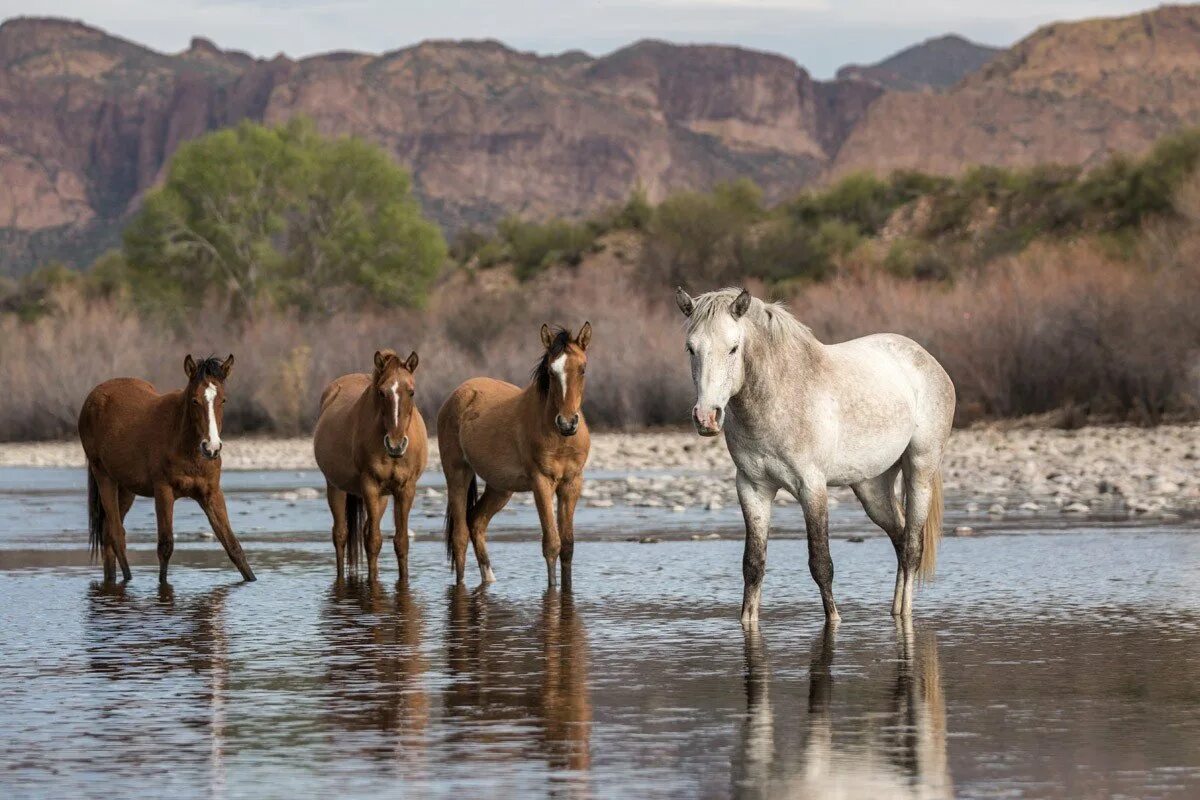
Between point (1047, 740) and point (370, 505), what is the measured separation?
282 inches

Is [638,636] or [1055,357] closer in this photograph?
[638,636]

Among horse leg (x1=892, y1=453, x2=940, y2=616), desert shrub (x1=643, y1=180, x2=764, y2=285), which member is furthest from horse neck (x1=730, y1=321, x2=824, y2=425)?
desert shrub (x1=643, y1=180, x2=764, y2=285)

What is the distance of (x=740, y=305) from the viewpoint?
32.9ft

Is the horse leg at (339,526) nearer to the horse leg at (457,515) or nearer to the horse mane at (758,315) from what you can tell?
the horse leg at (457,515)

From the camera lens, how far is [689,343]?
32.9 ft

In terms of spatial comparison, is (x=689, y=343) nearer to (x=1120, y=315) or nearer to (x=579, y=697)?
(x=579, y=697)

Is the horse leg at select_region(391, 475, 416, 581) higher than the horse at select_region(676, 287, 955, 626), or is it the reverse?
the horse at select_region(676, 287, 955, 626)

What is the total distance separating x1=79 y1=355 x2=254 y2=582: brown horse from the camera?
43.8 ft

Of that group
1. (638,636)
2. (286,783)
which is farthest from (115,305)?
(286,783)

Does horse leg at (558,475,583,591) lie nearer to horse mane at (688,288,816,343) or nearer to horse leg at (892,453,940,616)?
horse leg at (892,453,940,616)

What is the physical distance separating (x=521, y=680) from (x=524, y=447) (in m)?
4.32

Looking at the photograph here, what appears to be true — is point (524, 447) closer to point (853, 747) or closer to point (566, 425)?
point (566, 425)

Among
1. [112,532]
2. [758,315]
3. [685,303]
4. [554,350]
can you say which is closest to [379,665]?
[685,303]

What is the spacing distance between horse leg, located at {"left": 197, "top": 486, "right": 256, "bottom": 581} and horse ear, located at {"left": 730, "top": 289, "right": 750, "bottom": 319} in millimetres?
5023
